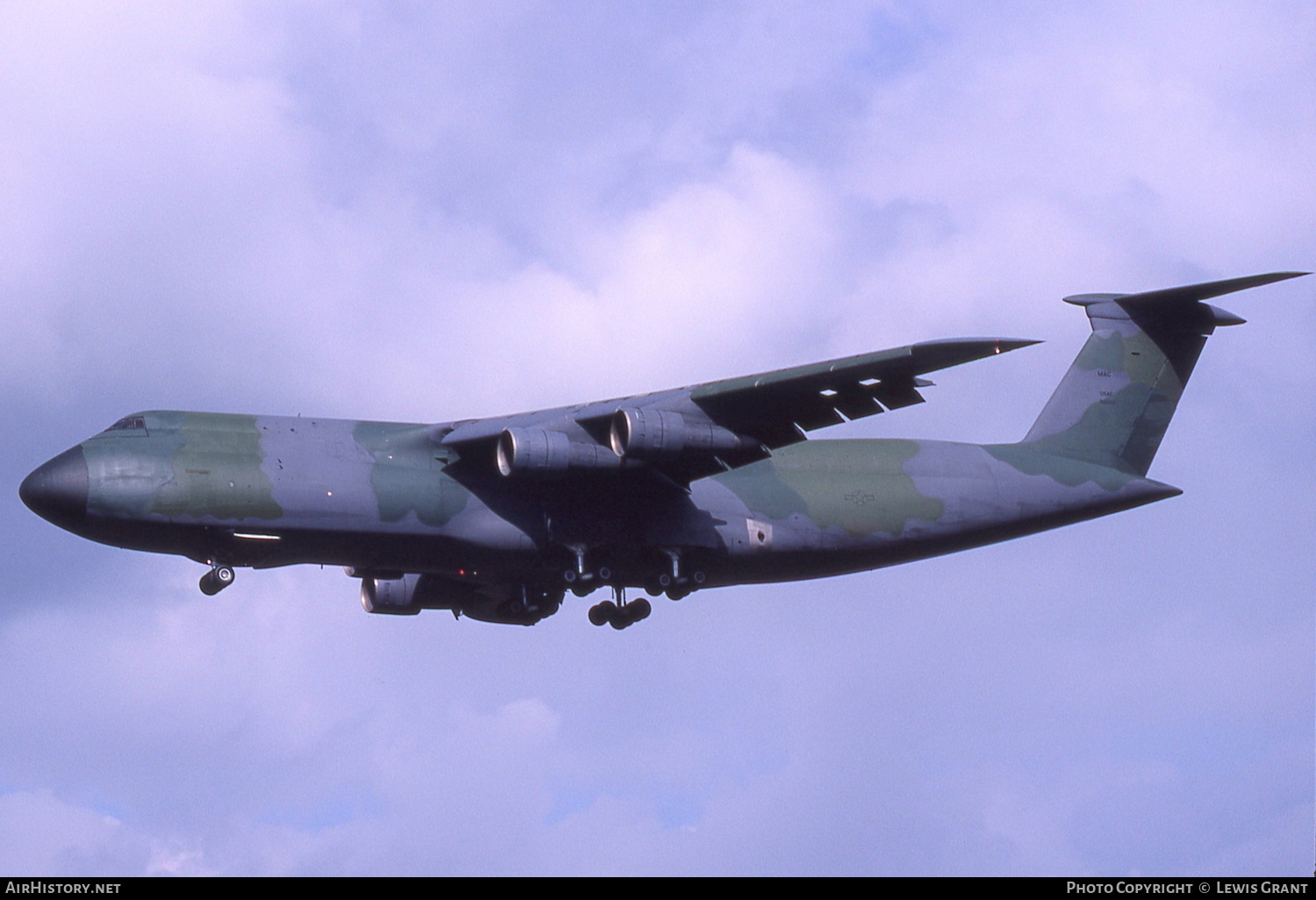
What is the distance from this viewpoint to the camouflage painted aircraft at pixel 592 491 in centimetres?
2095

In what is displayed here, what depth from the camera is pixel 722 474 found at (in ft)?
78.2

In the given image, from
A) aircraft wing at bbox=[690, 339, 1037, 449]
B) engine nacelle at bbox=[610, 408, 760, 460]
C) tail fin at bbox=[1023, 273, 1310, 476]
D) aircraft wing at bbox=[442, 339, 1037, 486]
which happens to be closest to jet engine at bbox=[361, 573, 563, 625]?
aircraft wing at bbox=[442, 339, 1037, 486]

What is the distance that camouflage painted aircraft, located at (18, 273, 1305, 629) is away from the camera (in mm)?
20953

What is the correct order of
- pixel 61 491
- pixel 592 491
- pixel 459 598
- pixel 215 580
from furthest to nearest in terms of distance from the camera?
pixel 459 598 < pixel 592 491 < pixel 215 580 < pixel 61 491

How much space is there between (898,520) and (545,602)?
183 inches

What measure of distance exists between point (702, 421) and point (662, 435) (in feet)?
2.37

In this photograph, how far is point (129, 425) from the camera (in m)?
21.3

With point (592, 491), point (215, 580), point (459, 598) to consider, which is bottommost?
point (215, 580)

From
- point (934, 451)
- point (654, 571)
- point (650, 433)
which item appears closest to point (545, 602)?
point (654, 571)

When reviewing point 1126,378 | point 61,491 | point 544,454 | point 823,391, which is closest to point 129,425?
point 61,491

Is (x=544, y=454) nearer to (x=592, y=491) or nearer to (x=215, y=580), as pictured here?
(x=592, y=491)

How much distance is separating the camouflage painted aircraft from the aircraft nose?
22 mm

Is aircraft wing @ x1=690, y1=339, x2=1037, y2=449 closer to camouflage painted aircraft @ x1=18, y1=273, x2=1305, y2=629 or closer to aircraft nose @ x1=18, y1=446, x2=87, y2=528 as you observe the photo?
camouflage painted aircraft @ x1=18, y1=273, x2=1305, y2=629
